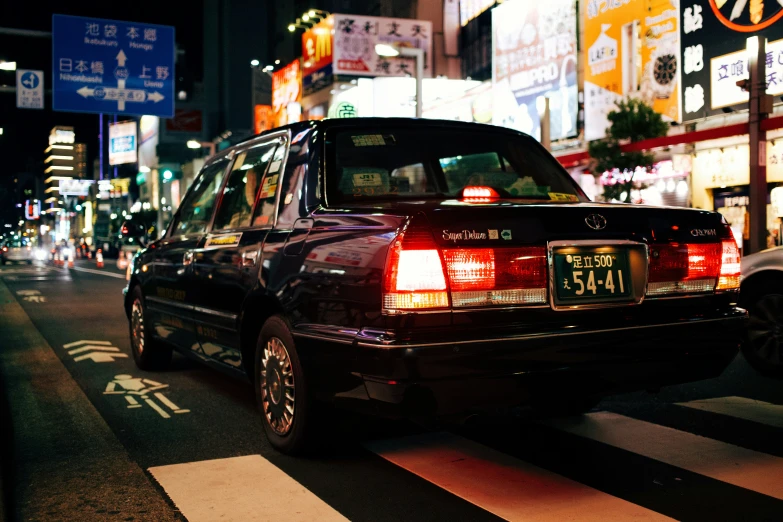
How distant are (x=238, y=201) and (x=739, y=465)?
10.5 feet

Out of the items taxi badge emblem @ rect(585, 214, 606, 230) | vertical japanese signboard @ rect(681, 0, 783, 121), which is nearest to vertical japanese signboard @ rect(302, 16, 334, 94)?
vertical japanese signboard @ rect(681, 0, 783, 121)

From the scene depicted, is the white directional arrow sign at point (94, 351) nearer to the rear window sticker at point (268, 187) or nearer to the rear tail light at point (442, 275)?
the rear window sticker at point (268, 187)

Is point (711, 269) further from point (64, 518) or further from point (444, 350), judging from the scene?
point (64, 518)

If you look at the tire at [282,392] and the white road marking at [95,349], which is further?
the white road marking at [95,349]

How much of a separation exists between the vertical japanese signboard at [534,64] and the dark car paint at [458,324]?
66.2 ft

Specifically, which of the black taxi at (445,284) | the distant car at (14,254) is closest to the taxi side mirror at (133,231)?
the black taxi at (445,284)

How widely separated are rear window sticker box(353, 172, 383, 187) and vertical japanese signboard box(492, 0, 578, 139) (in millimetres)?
19814

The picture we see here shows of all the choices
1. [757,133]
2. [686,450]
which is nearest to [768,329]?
[686,450]

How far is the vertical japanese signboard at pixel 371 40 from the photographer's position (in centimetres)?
3219

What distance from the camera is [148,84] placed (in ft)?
Answer: 76.9

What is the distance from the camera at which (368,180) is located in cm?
432

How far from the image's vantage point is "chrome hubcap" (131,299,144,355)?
6914 mm

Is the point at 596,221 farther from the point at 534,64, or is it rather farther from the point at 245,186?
the point at 534,64

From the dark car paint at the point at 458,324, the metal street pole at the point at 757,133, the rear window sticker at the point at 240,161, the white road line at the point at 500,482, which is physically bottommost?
the white road line at the point at 500,482
